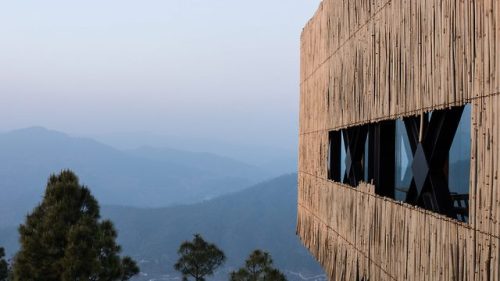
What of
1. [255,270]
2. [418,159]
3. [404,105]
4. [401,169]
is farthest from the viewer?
[255,270]

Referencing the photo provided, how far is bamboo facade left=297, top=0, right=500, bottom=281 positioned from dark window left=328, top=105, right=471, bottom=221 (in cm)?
31

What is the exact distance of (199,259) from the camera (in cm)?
5275

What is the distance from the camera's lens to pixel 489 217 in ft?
27.1

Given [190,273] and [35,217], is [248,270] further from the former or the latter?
[35,217]

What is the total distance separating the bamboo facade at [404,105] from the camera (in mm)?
8359

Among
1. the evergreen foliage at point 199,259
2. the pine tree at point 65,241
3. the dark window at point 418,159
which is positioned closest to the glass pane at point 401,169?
the dark window at point 418,159

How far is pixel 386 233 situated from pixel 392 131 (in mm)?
2392

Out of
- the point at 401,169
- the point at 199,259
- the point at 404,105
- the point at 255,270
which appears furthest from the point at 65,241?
the point at 199,259

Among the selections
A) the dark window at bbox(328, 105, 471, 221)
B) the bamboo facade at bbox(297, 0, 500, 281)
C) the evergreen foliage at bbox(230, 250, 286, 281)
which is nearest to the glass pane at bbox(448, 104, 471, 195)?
the dark window at bbox(328, 105, 471, 221)

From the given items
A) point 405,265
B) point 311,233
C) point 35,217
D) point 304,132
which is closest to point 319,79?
point 304,132

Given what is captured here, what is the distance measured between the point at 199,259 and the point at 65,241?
89.3ft

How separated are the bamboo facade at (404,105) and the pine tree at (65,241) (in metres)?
9.39

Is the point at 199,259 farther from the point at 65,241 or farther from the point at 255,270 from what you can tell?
the point at 65,241

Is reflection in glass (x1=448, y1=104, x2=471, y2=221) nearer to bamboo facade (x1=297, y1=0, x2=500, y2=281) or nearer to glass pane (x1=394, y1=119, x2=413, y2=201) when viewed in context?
glass pane (x1=394, y1=119, x2=413, y2=201)
